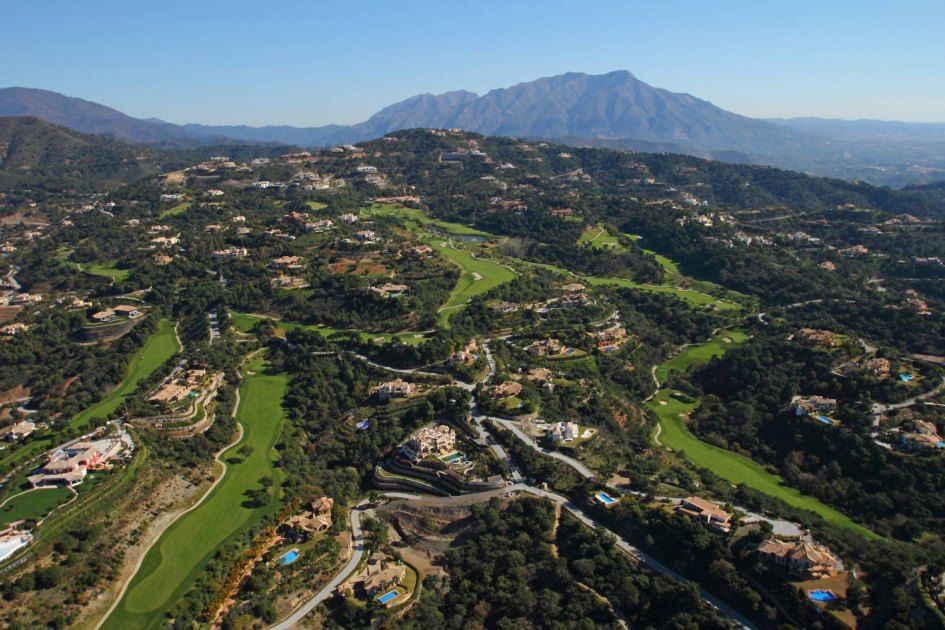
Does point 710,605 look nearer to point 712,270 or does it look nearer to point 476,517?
point 476,517

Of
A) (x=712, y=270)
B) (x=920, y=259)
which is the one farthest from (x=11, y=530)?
(x=920, y=259)

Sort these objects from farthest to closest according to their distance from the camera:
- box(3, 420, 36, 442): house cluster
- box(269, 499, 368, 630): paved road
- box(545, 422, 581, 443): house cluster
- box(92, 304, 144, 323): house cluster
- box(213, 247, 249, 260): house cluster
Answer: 1. box(213, 247, 249, 260): house cluster
2. box(92, 304, 144, 323): house cluster
3. box(3, 420, 36, 442): house cluster
4. box(545, 422, 581, 443): house cluster
5. box(269, 499, 368, 630): paved road

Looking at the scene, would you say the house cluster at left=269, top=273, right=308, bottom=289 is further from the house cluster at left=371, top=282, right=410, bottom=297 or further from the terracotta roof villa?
the terracotta roof villa

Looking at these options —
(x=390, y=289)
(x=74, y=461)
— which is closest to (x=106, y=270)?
(x=390, y=289)

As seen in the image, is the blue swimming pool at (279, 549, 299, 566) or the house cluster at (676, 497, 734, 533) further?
the blue swimming pool at (279, 549, 299, 566)

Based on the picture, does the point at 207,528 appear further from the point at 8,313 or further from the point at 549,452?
the point at 8,313

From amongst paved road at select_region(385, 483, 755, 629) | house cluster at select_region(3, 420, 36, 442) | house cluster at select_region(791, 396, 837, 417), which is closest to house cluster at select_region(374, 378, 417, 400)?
paved road at select_region(385, 483, 755, 629)

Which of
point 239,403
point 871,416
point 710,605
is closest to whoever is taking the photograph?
point 710,605
